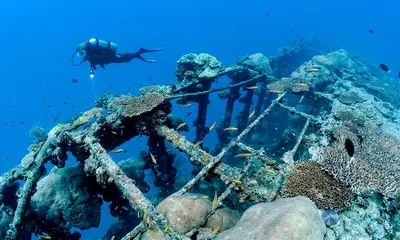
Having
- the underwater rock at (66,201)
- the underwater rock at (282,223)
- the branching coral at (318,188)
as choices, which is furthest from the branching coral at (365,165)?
the underwater rock at (66,201)

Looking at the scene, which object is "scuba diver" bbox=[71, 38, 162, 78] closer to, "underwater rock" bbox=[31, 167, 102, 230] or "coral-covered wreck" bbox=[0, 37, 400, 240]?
"coral-covered wreck" bbox=[0, 37, 400, 240]

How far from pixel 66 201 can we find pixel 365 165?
7.13m

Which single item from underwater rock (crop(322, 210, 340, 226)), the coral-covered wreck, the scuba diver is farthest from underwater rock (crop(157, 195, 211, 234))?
the scuba diver

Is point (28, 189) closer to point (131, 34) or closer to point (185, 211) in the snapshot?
point (185, 211)

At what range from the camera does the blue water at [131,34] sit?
87125 mm

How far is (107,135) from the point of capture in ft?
22.7

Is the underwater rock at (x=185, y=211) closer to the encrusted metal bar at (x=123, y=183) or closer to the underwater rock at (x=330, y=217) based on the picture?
the encrusted metal bar at (x=123, y=183)

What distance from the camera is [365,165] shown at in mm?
4766

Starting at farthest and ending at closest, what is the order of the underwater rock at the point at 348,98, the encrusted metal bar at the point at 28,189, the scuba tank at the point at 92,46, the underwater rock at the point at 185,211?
1. the scuba tank at the point at 92,46
2. the underwater rock at the point at 348,98
3. the encrusted metal bar at the point at 28,189
4. the underwater rock at the point at 185,211

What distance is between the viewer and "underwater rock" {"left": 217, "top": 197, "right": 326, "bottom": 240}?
2977 millimetres

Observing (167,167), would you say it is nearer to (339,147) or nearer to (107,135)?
(107,135)

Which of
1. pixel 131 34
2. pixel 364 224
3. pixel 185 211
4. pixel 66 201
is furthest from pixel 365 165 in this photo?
pixel 131 34

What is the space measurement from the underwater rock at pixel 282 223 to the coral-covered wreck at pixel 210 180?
0.05 ft

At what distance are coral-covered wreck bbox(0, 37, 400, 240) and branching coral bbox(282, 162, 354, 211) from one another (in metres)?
0.02
